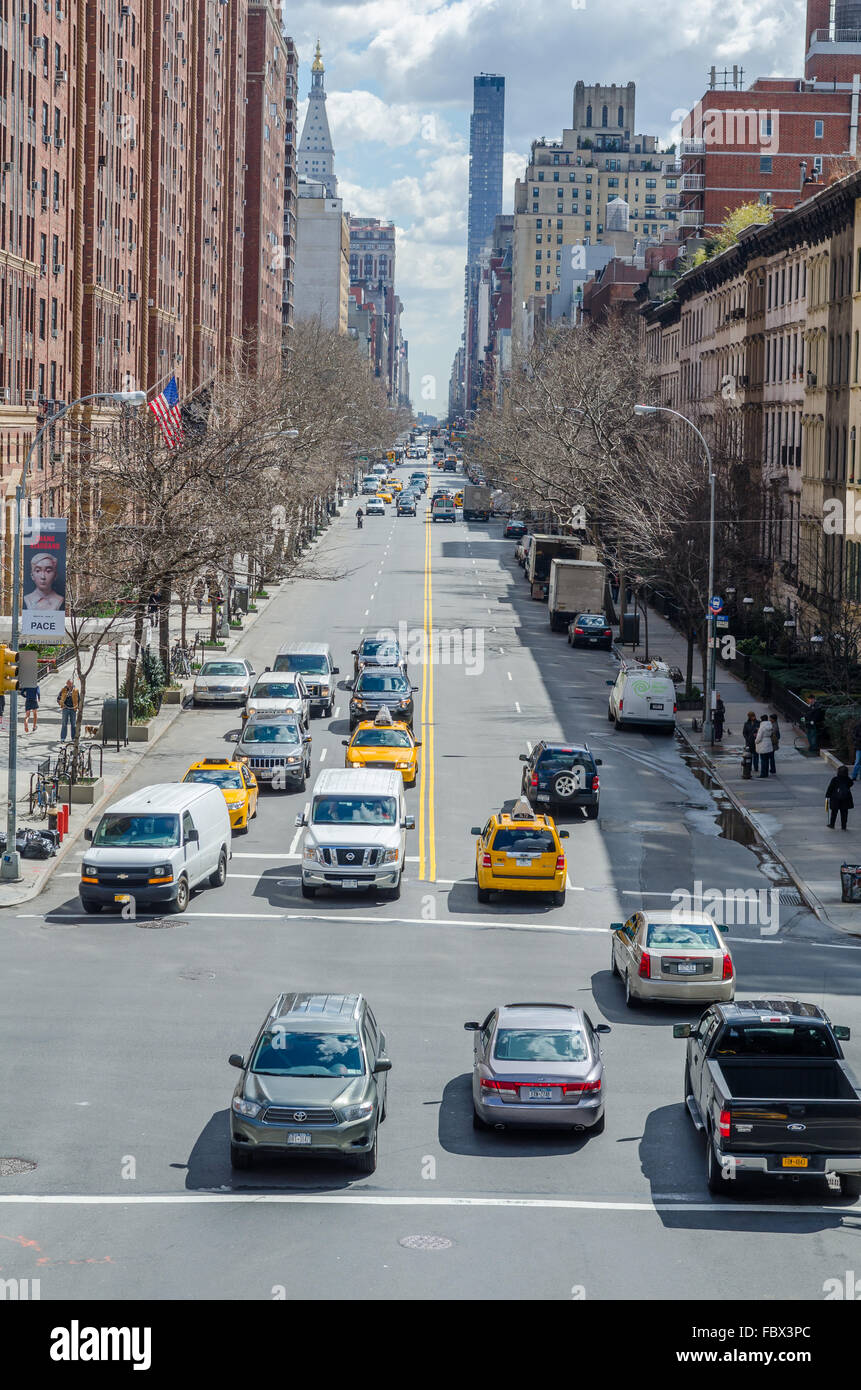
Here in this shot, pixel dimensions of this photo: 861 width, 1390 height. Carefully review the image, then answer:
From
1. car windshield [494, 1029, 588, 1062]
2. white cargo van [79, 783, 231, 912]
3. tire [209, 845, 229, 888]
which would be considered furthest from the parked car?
car windshield [494, 1029, 588, 1062]

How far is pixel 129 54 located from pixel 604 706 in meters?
49.3

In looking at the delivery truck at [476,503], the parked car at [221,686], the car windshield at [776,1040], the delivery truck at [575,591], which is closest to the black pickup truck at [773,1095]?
the car windshield at [776,1040]

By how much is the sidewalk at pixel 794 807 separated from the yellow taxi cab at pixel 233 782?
38.2 feet

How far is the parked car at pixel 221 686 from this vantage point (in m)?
56.2

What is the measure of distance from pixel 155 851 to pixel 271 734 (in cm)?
1291

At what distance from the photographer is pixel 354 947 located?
96.9 feet

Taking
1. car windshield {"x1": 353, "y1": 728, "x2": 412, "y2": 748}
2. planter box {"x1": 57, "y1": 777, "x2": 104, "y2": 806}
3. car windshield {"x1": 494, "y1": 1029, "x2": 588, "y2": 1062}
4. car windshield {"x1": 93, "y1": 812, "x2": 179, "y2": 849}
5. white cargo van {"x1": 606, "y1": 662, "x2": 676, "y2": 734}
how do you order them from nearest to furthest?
car windshield {"x1": 494, "y1": 1029, "x2": 588, "y2": 1062} → car windshield {"x1": 93, "y1": 812, "x2": 179, "y2": 849} → planter box {"x1": 57, "y1": 777, "x2": 104, "y2": 806} → car windshield {"x1": 353, "y1": 728, "x2": 412, "y2": 748} → white cargo van {"x1": 606, "y1": 662, "x2": 676, "y2": 734}

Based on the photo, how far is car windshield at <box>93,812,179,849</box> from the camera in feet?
106

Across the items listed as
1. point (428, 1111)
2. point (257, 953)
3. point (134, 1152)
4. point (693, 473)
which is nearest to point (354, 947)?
point (257, 953)

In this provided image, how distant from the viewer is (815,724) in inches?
2010

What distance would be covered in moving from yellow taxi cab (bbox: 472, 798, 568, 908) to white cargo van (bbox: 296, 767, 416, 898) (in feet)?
5.42

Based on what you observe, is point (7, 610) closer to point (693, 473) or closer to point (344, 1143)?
point (693, 473)

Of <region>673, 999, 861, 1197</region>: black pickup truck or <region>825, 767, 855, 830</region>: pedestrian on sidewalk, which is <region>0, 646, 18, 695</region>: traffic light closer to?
<region>673, 999, 861, 1197</region>: black pickup truck

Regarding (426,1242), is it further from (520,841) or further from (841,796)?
(841,796)
